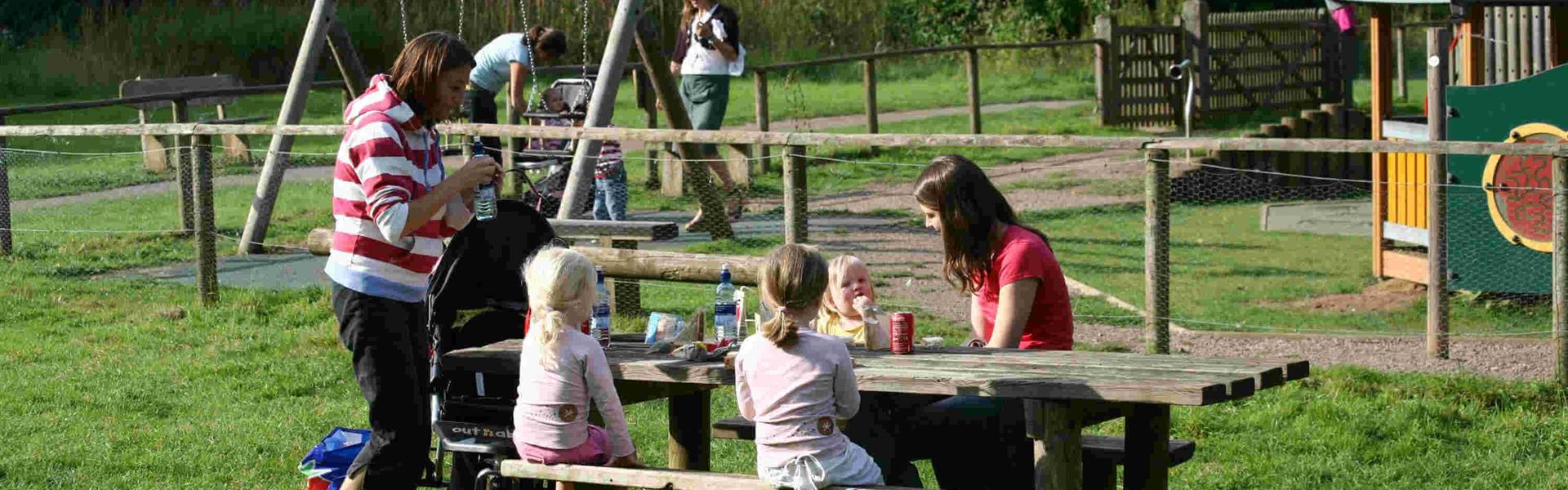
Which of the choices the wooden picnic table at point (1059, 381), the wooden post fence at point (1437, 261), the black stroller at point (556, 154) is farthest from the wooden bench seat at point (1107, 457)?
the black stroller at point (556, 154)

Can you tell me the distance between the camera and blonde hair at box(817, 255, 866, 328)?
571 centimetres

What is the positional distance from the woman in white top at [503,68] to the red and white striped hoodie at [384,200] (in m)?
→ 7.86

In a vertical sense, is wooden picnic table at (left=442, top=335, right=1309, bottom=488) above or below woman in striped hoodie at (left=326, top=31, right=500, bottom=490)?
below

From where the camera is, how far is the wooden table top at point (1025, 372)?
4.62 meters

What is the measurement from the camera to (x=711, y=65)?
1374 cm

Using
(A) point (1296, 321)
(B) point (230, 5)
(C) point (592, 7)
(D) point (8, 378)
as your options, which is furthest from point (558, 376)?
(B) point (230, 5)

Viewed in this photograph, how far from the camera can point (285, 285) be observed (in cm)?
1112

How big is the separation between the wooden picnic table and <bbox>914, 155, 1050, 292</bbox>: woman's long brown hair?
331mm

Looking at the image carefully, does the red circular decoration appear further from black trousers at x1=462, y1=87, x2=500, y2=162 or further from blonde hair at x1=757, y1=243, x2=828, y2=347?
blonde hair at x1=757, y1=243, x2=828, y2=347

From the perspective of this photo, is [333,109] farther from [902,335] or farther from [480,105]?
[902,335]

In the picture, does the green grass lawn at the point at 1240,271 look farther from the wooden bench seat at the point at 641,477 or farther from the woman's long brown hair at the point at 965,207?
the wooden bench seat at the point at 641,477

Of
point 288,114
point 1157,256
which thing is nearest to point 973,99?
point 288,114

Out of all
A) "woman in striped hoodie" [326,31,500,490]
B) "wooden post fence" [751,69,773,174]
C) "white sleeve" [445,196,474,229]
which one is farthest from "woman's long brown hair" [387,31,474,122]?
"wooden post fence" [751,69,773,174]

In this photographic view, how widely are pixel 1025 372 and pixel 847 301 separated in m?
0.97
